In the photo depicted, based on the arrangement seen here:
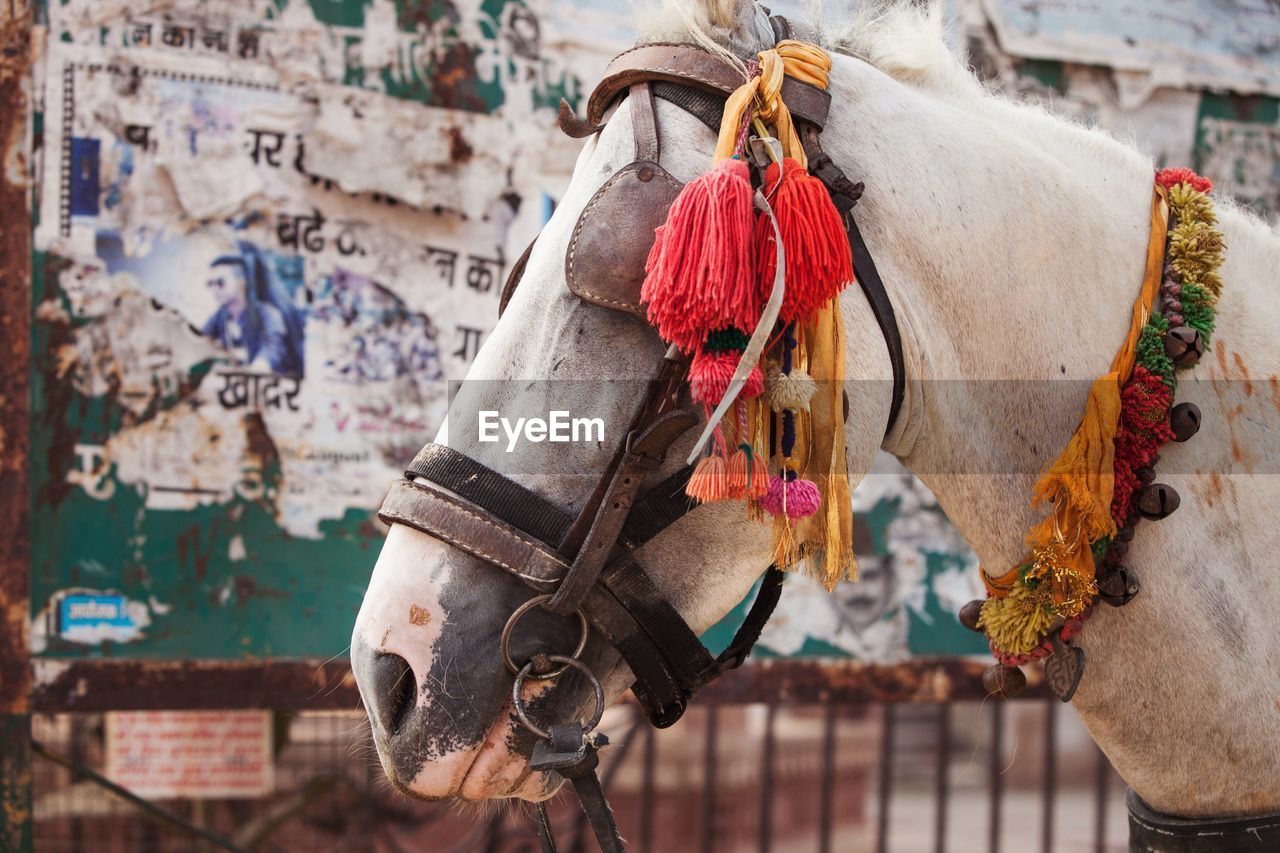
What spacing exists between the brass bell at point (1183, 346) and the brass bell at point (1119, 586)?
0.32 meters

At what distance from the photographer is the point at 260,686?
9.96 feet

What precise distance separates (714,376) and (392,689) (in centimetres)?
58

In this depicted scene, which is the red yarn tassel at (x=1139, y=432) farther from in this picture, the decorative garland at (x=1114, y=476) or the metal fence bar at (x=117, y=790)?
the metal fence bar at (x=117, y=790)

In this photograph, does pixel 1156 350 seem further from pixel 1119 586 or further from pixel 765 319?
pixel 765 319

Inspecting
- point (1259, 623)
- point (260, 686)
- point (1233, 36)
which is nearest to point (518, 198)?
point (260, 686)

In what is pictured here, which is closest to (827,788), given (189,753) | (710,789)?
(710,789)

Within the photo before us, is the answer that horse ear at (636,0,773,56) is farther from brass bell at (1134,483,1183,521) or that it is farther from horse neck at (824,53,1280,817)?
brass bell at (1134,483,1183,521)

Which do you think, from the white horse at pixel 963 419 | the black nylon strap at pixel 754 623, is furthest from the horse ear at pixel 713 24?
the black nylon strap at pixel 754 623

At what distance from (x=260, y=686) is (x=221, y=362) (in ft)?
3.07

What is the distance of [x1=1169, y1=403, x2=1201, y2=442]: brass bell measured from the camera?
1541 millimetres

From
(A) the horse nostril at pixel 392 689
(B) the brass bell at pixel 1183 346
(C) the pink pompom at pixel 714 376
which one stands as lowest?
(A) the horse nostril at pixel 392 689

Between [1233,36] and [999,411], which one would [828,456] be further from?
[1233,36]

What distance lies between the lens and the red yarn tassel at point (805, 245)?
134cm

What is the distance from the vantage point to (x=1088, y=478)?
1.54m
